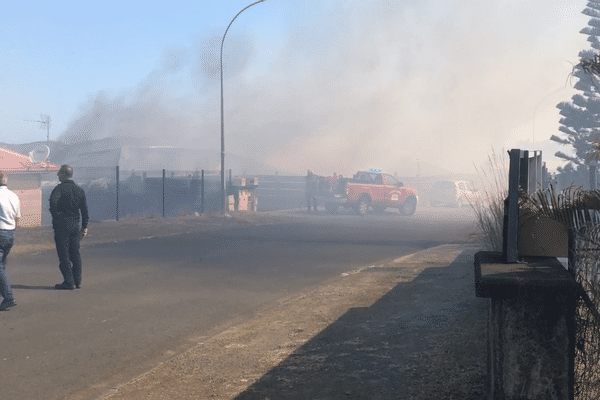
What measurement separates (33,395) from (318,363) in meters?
2.21

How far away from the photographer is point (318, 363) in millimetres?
5152

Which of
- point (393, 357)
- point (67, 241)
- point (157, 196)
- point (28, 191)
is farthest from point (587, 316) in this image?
point (28, 191)

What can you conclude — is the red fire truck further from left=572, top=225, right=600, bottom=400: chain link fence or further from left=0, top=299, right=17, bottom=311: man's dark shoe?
left=572, top=225, right=600, bottom=400: chain link fence

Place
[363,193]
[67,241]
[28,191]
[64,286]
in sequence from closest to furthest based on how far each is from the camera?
[67,241], [64,286], [363,193], [28,191]

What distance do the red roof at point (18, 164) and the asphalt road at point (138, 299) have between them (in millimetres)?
24888

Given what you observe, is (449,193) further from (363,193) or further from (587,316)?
(587,316)

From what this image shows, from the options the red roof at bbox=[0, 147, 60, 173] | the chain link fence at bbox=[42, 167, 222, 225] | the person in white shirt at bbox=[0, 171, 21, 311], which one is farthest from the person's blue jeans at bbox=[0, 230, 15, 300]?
the red roof at bbox=[0, 147, 60, 173]

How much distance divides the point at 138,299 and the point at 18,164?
3691cm

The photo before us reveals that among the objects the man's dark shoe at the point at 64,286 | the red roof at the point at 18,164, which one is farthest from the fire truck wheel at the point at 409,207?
the man's dark shoe at the point at 64,286

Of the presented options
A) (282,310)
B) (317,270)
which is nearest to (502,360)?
(282,310)

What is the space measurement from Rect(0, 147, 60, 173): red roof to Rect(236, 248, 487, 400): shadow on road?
36.4 metres

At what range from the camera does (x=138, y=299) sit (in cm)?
867

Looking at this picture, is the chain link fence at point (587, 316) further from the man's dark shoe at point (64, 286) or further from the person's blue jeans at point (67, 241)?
the man's dark shoe at point (64, 286)

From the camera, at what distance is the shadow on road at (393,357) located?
4.43m
